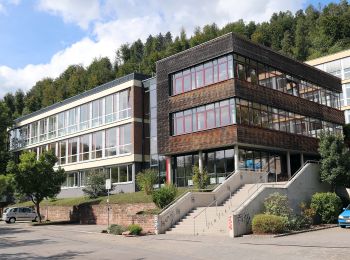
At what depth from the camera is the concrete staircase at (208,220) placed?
23031mm

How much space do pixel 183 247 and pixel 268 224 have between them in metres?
5.39

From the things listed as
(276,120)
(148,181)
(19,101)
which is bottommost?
(148,181)

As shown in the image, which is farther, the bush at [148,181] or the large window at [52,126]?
the large window at [52,126]

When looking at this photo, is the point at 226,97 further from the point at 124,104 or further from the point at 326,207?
the point at 124,104

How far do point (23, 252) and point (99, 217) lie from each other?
14.8 meters

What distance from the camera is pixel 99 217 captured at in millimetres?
32312

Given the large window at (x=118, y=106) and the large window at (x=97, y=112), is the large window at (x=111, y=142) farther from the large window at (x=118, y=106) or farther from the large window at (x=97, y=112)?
the large window at (x=97, y=112)

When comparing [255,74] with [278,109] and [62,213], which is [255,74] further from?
[62,213]

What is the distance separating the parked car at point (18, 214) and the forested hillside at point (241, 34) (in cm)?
4369

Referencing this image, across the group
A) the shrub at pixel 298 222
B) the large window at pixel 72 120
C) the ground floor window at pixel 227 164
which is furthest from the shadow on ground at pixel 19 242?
the large window at pixel 72 120

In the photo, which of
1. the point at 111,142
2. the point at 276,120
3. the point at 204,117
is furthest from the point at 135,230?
the point at 111,142

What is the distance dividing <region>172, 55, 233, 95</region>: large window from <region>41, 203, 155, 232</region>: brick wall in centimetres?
960

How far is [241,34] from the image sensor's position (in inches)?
3226

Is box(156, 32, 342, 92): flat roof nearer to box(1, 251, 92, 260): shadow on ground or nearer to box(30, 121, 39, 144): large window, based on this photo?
box(1, 251, 92, 260): shadow on ground
